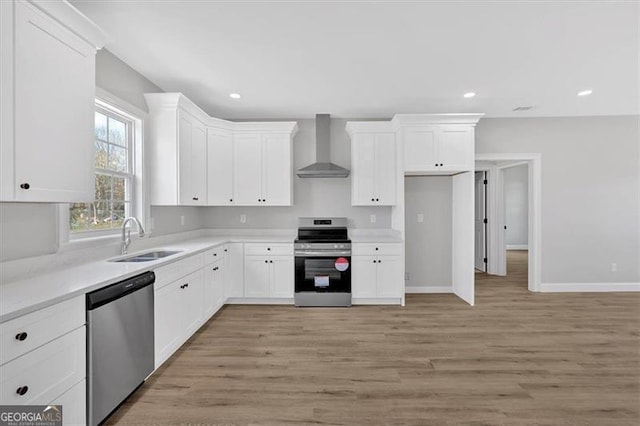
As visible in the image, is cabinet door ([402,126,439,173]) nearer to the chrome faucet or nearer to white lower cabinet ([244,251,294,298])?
white lower cabinet ([244,251,294,298])

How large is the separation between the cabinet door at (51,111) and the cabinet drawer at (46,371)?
2.59 ft

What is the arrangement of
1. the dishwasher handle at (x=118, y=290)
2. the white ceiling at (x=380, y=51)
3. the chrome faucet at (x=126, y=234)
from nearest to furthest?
the dishwasher handle at (x=118, y=290)
the white ceiling at (x=380, y=51)
the chrome faucet at (x=126, y=234)

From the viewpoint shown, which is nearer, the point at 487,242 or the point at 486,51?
the point at 486,51

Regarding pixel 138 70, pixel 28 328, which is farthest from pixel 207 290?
pixel 138 70

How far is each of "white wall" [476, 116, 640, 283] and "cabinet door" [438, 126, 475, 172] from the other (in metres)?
0.79

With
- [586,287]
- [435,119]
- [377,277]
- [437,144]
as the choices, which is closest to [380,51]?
[435,119]

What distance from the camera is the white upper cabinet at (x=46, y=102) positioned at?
4.99 ft

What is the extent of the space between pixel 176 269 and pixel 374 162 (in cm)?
283

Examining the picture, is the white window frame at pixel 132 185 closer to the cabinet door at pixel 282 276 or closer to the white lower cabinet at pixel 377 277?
the cabinet door at pixel 282 276

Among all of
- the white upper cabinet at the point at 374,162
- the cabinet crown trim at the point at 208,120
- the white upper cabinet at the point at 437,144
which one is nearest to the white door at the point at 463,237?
the white upper cabinet at the point at 437,144

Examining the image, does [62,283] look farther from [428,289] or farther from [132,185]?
[428,289]

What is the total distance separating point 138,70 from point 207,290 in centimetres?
240

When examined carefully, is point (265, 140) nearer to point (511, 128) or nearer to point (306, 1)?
point (306, 1)

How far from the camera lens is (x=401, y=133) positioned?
4.05 m
